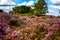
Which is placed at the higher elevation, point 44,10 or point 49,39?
point 49,39

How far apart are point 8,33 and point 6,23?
1515mm

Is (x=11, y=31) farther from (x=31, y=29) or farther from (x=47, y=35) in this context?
(x=47, y=35)

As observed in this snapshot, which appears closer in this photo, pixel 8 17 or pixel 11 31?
pixel 11 31

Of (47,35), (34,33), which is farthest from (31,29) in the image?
(47,35)

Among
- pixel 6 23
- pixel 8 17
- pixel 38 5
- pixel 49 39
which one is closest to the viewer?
pixel 49 39

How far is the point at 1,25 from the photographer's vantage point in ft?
44.6

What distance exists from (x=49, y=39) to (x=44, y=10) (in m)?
43.4

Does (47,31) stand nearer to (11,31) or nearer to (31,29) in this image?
(31,29)

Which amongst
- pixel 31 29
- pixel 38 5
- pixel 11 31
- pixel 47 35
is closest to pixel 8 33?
pixel 11 31

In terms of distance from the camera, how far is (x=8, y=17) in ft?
52.4

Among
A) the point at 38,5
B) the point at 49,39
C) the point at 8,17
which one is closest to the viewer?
the point at 49,39

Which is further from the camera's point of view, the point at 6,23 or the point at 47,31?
the point at 6,23

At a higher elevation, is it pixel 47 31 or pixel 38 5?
pixel 47 31

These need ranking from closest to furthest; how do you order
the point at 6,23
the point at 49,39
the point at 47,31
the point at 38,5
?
the point at 49,39, the point at 47,31, the point at 6,23, the point at 38,5
